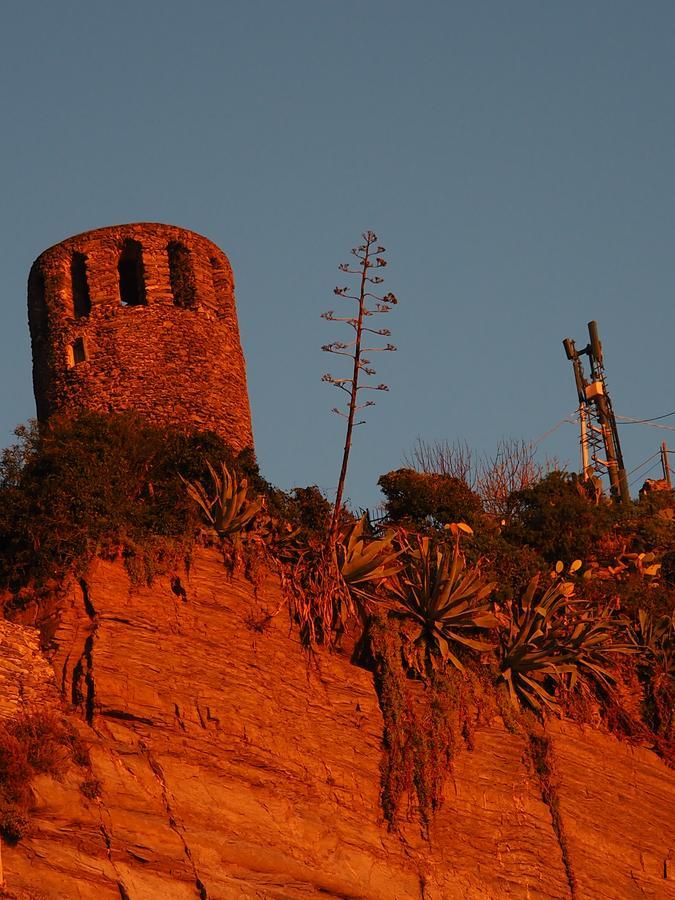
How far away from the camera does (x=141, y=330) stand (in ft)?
79.2

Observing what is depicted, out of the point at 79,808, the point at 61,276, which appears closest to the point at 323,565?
the point at 79,808

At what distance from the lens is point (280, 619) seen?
64.2 feet

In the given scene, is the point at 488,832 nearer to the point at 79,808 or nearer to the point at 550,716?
the point at 550,716

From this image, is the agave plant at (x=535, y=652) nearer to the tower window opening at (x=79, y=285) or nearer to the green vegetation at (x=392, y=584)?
the green vegetation at (x=392, y=584)

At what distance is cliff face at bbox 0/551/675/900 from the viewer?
51.8ft

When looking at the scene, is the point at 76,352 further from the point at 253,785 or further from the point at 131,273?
the point at 253,785

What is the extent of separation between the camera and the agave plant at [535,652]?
20781 millimetres

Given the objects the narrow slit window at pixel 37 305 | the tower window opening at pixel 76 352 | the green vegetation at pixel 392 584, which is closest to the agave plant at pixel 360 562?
the green vegetation at pixel 392 584

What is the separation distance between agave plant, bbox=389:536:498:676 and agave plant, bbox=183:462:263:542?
1.99 meters

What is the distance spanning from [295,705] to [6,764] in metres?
4.08

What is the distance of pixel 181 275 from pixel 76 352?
7.04 ft

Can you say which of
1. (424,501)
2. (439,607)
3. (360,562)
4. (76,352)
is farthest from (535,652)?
(76,352)

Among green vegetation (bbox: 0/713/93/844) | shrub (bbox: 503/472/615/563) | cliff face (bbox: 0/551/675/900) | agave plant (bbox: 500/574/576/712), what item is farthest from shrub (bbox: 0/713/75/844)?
shrub (bbox: 503/472/615/563)

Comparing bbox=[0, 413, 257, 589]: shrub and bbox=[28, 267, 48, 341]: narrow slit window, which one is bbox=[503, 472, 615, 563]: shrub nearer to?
bbox=[0, 413, 257, 589]: shrub
